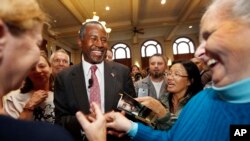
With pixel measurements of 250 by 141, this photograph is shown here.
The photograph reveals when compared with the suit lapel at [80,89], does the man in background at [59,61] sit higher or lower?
higher

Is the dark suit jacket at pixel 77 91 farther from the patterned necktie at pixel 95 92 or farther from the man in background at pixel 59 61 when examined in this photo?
the man in background at pixel 59 61

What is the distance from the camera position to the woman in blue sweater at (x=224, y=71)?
943mm

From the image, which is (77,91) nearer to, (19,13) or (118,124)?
(118,124)

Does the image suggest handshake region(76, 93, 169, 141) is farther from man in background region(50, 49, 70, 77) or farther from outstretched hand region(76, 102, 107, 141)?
man in background region(50, 49, 70, 77)

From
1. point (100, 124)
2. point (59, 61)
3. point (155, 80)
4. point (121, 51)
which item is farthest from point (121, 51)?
point (100, 124)

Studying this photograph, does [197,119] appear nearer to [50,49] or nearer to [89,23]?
[89,23]

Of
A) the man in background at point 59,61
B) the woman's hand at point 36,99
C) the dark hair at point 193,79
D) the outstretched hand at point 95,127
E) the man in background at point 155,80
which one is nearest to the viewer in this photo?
the outstretched hand at point 95,127

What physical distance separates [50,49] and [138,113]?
12.0 m

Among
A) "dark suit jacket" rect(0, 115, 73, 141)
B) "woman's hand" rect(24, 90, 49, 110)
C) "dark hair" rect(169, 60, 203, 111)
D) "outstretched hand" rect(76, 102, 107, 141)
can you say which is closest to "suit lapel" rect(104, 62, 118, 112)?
"woman's hand" rect(24, 90, 49, 110)

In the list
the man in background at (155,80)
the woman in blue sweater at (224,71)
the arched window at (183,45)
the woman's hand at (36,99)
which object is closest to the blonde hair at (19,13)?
the woman in blue sweater at (224,71)

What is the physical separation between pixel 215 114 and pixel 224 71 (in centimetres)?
18

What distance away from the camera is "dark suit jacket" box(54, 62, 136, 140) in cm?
212

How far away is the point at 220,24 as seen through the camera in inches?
39.2

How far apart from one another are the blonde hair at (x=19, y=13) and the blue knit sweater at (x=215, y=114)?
659 millimetres
